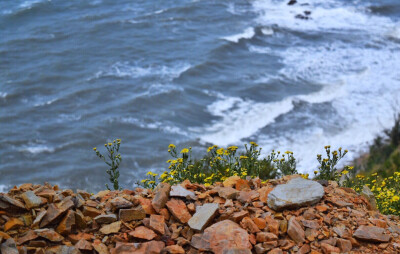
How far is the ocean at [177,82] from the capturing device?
2072cm

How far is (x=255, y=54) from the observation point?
3112 cm

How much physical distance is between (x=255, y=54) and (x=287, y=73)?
3974mm

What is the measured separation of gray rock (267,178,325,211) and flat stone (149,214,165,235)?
1.21m

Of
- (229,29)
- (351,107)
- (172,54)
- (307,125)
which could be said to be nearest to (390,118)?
(351,107)

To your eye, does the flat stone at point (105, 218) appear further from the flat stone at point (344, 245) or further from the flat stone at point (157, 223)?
the flat stone at point (344, 245)

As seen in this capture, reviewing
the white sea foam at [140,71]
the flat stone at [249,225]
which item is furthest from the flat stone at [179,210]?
the white sea foam at [140,71]

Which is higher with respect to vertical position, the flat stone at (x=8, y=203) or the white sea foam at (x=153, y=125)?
the flat stone at (x=8, y=203)

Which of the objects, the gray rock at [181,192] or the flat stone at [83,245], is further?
the gray rock at [181,192]

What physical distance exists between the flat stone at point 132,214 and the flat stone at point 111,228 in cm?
9

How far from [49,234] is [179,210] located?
1.37 meters

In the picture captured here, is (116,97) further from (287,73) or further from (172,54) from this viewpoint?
(287,73)

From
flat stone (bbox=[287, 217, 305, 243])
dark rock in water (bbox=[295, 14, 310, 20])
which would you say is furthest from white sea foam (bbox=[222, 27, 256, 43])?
flat stone (bbox=[287, 217, 305, 243])

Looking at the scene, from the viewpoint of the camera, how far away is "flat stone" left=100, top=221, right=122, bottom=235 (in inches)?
220

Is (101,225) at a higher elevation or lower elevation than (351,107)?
higher
